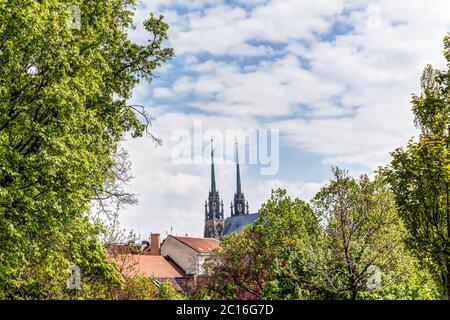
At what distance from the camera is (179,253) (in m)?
55.6

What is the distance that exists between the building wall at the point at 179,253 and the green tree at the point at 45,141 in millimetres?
37280

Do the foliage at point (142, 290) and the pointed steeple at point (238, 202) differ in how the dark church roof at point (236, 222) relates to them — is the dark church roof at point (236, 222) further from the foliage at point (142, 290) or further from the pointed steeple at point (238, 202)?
the foliage at point (142, 290)

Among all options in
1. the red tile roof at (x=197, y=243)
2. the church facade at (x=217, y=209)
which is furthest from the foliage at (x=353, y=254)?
the church facade at (x=217, y=209)


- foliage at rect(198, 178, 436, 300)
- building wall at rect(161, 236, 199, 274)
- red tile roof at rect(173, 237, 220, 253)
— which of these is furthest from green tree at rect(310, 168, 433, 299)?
red tile roof at rect(173, 237, 220, 253)

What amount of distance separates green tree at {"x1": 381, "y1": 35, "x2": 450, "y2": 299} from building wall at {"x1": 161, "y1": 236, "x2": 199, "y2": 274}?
38804mm

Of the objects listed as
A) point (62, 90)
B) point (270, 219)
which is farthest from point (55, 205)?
point (270, 219)

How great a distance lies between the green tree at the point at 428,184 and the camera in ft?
47.8

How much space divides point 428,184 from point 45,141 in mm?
10900

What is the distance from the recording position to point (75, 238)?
51.1 feet

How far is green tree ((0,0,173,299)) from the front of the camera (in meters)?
13.5

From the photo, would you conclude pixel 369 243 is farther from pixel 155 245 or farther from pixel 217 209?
pixel 217 209
